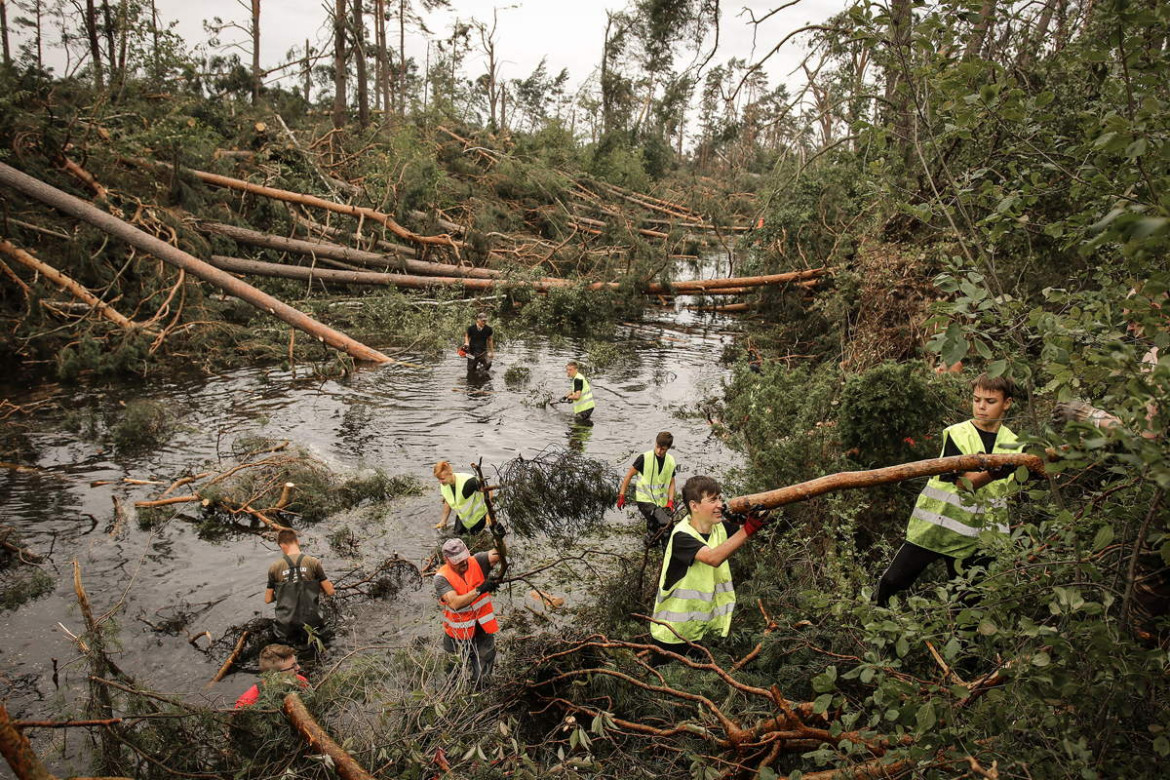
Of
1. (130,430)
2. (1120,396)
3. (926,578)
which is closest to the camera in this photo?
(1120,396)

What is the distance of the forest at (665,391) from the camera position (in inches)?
77.1

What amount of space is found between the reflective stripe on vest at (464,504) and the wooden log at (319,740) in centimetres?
327

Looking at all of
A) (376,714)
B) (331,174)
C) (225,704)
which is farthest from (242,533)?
(331,174)

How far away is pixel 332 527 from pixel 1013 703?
7040 millimetres

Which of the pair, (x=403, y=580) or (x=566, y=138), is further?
(x=566, y=138)

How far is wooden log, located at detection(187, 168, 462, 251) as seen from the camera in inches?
629

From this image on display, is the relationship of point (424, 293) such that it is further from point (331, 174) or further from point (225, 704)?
point (225, 704)

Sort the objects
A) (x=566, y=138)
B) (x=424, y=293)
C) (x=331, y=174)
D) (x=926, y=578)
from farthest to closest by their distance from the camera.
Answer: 1. (x=566, y=138)
2. (x=331, y=174)
3. (x=424, y=293)
4. (x=926, y=578)

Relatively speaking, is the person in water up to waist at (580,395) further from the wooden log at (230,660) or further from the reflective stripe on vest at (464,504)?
the wooden log at (230,660)

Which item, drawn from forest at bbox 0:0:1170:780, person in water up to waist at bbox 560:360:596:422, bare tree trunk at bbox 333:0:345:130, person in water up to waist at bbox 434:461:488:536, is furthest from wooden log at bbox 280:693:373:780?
bare tree trunk at bbox 333:0:345:130

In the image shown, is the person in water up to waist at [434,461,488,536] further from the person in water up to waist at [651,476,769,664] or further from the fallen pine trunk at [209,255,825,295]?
the fallen pine trunk at [209,255,825,295]

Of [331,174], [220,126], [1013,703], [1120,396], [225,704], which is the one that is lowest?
[225,704]

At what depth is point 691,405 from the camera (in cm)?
1173

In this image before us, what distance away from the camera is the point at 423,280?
17.0 m
